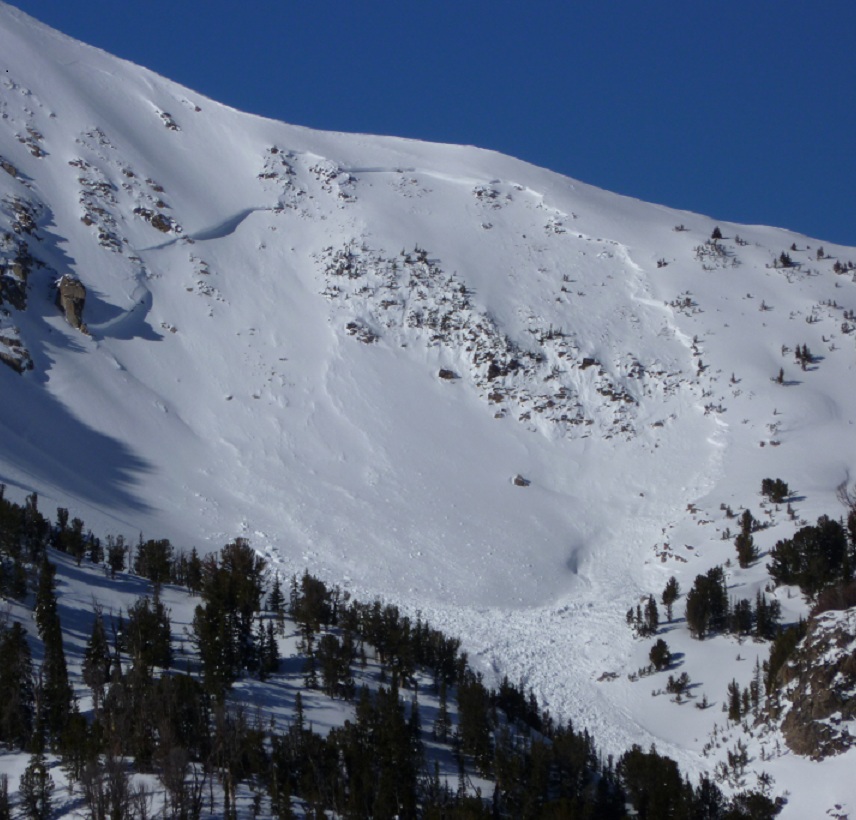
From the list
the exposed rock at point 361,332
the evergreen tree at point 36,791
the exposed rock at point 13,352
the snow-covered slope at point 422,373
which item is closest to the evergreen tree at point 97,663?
the evergreen tree at point 36,791

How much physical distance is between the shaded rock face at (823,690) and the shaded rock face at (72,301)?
162 ft

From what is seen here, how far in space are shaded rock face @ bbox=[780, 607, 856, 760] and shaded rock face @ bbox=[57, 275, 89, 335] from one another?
A: 49300mm

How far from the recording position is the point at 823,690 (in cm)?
3288

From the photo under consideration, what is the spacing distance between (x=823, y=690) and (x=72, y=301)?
52649mm

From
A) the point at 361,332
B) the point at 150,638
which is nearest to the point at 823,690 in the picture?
the point at 150,638

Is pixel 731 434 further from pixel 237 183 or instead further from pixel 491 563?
pixel 237 183

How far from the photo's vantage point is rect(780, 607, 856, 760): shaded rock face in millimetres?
31875

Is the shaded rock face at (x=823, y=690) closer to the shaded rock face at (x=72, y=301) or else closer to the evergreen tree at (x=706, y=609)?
the evergreen tree at (x=706, y=609)

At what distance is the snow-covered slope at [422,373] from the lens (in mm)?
50969

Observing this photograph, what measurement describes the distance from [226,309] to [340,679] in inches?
1689

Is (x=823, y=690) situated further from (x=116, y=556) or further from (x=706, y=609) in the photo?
(x=116, y=556)

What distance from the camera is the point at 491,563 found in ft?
174

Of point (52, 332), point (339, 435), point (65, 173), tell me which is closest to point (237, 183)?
point (65, 173)

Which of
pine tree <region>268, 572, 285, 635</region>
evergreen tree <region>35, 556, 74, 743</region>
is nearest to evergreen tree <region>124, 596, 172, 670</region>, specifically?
evergreen tree <region>35, 556, 74, 743</region>
